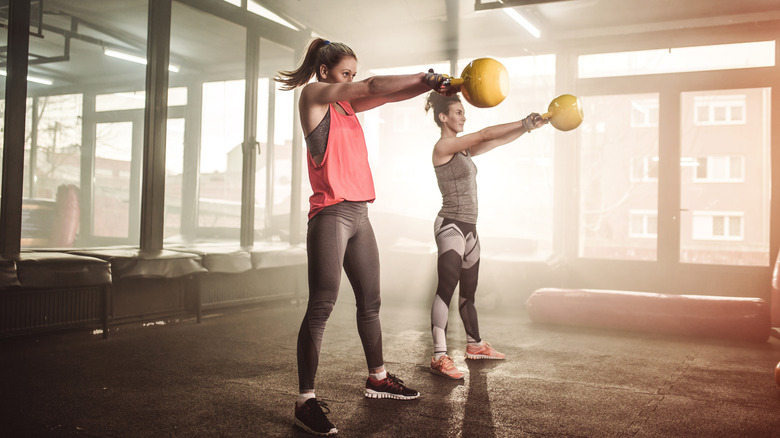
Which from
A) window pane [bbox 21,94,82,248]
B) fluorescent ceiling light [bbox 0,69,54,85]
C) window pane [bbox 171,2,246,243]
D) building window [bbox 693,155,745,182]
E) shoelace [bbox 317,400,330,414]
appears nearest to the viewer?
shoelace [bbox 317,400,330,414]

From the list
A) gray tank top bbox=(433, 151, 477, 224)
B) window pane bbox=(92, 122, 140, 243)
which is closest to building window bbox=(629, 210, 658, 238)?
gray tank top bbox=(433, 151, 477, 224)

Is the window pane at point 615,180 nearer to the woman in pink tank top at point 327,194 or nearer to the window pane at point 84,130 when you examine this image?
the window pane at point 84,130

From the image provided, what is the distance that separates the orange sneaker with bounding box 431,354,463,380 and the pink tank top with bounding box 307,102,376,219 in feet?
3.58

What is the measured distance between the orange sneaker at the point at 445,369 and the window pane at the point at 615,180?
391cm

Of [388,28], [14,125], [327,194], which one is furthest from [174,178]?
[327,194]

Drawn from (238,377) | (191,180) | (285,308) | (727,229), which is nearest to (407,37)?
(191,180)

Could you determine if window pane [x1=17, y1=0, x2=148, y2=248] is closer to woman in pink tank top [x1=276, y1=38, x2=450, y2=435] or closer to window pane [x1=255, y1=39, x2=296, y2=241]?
window pane [x1=255, y1=39, x2=296, y2=241]

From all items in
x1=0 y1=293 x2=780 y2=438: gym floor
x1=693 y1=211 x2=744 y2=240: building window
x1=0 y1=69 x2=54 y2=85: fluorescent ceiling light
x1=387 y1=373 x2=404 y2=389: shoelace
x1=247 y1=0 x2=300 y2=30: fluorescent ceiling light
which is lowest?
x1=0 y1=293 x2=780 y2=438: gym floor

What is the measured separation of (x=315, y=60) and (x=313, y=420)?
1.34 m

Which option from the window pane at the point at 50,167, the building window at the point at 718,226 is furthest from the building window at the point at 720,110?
the window pane at the point at 50,167

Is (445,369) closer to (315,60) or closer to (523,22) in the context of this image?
(315,60)

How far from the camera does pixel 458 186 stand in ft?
10.5

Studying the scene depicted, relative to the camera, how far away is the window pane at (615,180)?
→ 20.5 ft

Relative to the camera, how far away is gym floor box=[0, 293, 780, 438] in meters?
2.22
